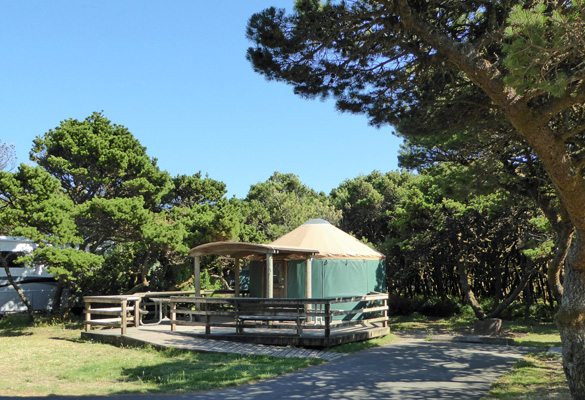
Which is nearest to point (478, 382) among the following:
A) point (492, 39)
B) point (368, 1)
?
point (492, 39)

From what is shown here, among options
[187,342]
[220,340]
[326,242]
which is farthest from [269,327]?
[326,242]

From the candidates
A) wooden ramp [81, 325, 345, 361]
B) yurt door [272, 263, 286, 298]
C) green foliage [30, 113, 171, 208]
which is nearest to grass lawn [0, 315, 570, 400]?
wooden ramp [81, 325, 345, 361]

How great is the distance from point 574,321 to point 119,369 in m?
6.33

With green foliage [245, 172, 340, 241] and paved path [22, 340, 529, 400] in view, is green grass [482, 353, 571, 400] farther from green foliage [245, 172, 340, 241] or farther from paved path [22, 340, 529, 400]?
green foliage [245, 172, 340, 241]

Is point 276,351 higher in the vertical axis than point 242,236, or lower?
lower

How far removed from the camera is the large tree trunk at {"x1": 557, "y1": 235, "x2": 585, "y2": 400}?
203 inches

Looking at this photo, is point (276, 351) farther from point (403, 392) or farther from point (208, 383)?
point (403, 392)

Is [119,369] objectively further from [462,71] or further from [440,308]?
[440,308]

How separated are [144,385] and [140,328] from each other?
18.6 feet

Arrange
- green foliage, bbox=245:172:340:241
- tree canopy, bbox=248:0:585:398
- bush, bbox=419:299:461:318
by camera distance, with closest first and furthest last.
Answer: tree canopy, bbox=248:0:585:398
bush, bbox=419:299:461:318
green foliage, bbox=245:172:340:241

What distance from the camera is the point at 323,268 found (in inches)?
496

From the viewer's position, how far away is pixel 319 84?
21.0ft

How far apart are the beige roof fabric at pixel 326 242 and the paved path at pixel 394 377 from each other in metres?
3.75

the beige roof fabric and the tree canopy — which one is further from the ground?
the tree canopy
